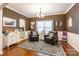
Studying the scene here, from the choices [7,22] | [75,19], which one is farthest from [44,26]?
[75,19]

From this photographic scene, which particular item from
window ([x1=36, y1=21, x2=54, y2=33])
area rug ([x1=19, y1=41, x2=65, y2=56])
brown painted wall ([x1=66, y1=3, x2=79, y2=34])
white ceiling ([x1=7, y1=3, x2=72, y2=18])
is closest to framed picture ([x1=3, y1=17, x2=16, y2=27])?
white ceiling ([x1=7, y1=3, x2=72, y2=18])

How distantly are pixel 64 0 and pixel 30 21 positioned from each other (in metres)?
8.55

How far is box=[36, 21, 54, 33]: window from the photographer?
846 centimetres

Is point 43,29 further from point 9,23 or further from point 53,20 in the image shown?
point 9,23

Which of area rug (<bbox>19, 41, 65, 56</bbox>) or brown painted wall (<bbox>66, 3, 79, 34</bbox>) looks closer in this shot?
area rug (<bbox>19, 41, 65, 56</bbox>)

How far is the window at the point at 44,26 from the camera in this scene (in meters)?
8.46

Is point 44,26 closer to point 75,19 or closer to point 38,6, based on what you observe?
point 38,6

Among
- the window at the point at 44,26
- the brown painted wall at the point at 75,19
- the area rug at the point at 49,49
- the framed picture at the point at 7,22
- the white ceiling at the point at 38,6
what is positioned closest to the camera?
the area rug at the point at 49,49

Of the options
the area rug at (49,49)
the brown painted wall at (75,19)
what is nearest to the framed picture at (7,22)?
the area rug at (49,49)

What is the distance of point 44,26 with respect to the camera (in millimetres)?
8781

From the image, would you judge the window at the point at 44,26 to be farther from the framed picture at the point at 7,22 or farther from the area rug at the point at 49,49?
the area rug at the point at 49,49

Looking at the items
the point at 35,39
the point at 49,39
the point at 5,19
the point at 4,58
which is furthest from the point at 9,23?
the point at 4,58

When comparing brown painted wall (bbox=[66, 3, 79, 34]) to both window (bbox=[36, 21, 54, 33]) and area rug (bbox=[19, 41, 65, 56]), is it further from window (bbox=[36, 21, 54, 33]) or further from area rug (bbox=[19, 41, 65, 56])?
window (bbox=[36, 21, 54, 33])

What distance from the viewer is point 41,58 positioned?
2.69 ft
